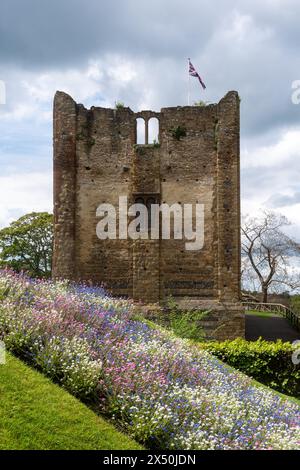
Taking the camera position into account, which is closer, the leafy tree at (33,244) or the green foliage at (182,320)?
the green foliage at (182,320)

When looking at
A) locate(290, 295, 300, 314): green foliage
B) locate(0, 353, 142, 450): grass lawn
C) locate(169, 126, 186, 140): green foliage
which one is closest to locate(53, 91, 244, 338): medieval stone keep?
locate(169, 126, 186, 140): green foliage

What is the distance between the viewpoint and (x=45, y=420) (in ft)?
22.4

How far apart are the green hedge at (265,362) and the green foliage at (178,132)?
36.2 feet

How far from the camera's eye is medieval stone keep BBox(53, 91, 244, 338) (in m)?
22.6

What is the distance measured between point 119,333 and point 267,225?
36.3 metres

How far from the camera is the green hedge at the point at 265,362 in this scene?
584 inches

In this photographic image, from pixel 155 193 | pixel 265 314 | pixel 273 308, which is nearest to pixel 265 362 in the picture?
pixel 155 193

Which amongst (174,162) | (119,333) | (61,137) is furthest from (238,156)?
(119,333)

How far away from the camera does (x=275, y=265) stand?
43969mm

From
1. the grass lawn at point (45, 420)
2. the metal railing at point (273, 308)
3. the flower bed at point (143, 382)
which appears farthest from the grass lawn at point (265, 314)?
the grass lawn at point (45, 420)

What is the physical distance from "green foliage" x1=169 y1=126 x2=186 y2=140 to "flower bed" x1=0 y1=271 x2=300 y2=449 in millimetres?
13731

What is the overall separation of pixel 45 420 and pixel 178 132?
1800 centimetres

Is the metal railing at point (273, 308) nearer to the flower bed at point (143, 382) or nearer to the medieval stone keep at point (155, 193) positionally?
the medieval stone keep at point (155, 193)

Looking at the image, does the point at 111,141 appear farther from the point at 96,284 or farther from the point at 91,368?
the point at 91,368
